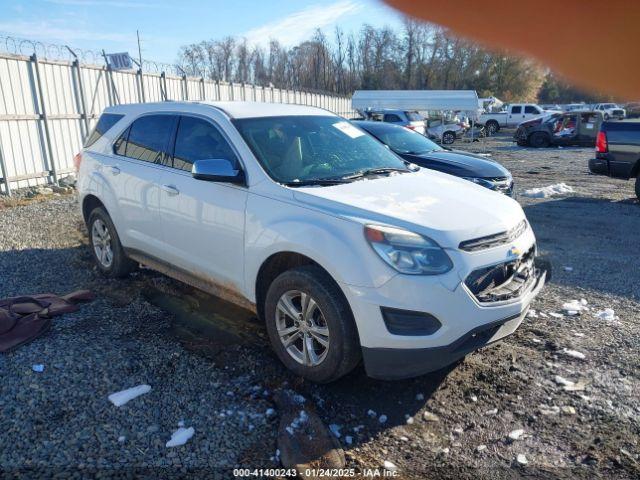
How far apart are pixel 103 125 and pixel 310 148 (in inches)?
104

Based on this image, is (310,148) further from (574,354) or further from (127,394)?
(574,354)

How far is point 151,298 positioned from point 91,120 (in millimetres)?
9452

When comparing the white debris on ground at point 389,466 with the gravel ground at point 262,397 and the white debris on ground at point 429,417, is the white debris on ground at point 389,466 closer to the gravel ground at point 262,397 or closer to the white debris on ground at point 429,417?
the gravel ground at point 262,397

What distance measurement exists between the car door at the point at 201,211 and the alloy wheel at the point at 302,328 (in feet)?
1.63

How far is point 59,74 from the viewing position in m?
11.6

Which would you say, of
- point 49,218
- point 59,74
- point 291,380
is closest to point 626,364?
point 291,380

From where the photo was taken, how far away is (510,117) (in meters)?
35.2

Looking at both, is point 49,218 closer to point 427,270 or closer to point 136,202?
point 136,202

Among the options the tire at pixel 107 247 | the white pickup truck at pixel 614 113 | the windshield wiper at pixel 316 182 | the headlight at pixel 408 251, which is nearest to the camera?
the headlight at pixel 408 251

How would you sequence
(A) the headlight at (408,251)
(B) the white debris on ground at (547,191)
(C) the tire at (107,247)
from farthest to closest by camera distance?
Answer: (B) the white debris on ground at (547,191) → (C) the tire at (107,247) → (A) the headlight at (408,251)

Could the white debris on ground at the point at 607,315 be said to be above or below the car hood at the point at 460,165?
below

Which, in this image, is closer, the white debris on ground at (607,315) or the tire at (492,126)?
the white debris on ground at (607,315)

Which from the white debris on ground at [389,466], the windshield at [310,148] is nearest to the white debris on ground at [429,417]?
the white debris on ground at [389,466]

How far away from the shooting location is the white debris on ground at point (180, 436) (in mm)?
2803
